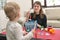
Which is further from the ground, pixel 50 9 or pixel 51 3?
pixel 51 3

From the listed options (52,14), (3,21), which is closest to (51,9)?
(52,14)

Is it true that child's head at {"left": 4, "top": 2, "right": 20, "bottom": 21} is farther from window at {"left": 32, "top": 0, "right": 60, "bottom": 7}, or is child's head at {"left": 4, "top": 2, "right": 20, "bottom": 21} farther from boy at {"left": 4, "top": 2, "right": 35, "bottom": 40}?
window at {"left": 32, "top": 0, "right": 60, "bottom": 7}

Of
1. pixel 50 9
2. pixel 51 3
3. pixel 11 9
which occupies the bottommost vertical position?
pixel 50 9

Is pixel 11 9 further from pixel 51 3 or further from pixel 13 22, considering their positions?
pixel 51 3

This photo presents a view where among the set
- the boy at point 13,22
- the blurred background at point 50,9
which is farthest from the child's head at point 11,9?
the blurred background at point 50,9

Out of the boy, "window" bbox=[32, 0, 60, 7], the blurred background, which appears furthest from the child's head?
"window" bbox=[32, 0, 60, 7]

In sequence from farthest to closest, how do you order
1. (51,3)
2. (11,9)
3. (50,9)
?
1. (51,3)
2. (50,9)
3. (11,9)

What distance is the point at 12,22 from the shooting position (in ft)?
4.70

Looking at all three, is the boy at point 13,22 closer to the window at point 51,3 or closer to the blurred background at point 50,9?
the blurred background at point 50,9

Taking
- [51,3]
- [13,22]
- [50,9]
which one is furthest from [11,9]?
[51,3]

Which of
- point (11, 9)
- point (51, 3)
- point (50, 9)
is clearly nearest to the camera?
point (11, 9)

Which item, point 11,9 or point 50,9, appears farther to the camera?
point 50,9

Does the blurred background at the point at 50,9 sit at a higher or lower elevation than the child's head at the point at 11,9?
lower

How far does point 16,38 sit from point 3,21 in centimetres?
245
